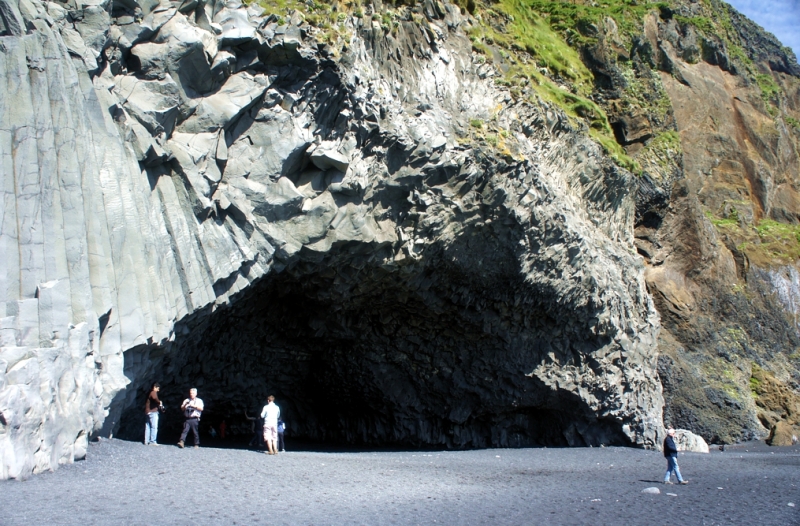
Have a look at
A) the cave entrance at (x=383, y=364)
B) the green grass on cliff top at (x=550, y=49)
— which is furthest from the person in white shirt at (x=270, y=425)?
the green grass on cliff top at (x=550, y=49)

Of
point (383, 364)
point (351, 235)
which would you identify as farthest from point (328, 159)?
point (383, 364)

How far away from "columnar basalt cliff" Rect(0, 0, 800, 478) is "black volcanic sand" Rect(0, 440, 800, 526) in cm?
118

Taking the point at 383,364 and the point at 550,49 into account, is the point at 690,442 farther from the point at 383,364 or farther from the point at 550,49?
the point at 550,49

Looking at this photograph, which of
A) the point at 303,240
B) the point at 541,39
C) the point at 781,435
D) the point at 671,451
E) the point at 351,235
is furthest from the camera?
the point at 541,39

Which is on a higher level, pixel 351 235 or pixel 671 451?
pixel 351 235

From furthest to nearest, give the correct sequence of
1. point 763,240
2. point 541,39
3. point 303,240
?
point 763,240 → point 541,39 → point 303,240

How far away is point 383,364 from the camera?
67.9 feet

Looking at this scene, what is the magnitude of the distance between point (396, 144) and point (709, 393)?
15.3m

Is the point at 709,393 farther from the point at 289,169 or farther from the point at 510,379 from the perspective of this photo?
the point at 289,169

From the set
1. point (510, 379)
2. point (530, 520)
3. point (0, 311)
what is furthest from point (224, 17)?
point (510, 379)

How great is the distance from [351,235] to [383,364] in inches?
263

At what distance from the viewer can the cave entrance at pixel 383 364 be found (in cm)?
1736

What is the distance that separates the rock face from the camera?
9.68m

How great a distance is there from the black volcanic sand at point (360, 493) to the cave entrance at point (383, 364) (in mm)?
5181
